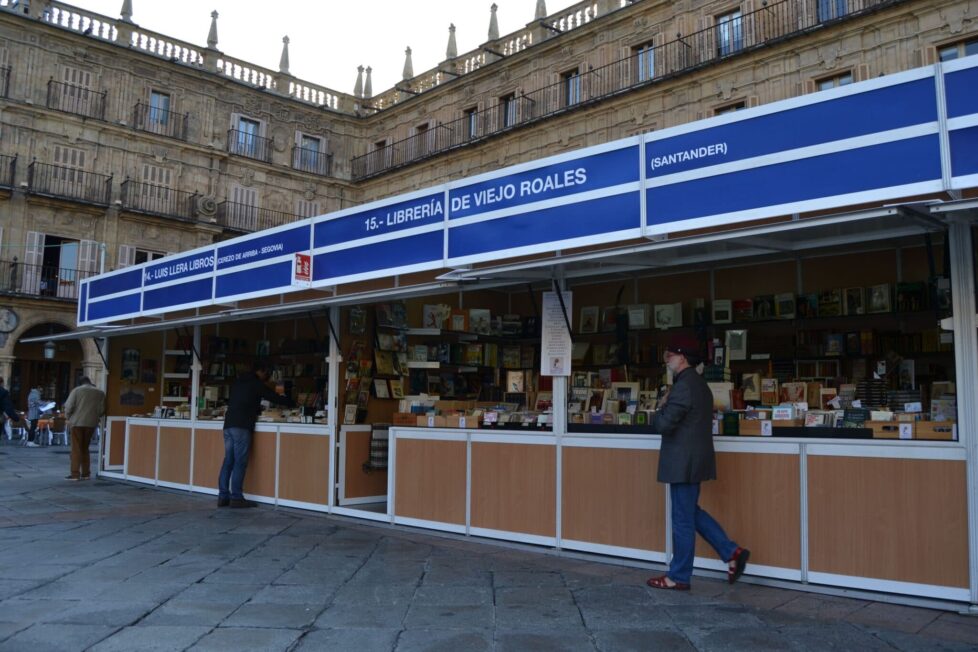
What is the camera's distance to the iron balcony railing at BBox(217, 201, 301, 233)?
103 ft

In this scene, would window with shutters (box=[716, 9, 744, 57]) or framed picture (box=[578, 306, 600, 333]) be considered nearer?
framed picture (box=[578, 306, 600, 333])

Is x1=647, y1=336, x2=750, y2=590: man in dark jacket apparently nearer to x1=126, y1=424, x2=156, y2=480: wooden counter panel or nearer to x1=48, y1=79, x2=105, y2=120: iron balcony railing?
x1=126, y1=424, x2=156, y2=480: wooden counter panel

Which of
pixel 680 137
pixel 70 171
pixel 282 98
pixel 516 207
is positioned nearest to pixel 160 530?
pixel 516 207

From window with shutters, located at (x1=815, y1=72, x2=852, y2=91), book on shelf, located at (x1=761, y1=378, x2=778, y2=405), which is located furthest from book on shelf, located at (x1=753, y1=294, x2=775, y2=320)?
window with shutters, located at (x1=815, y1=72, x2=852, y2=91)

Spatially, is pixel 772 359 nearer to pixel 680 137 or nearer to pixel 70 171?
pixel 680 137

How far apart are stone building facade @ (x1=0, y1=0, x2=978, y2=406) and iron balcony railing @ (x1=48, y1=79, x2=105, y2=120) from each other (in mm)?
62

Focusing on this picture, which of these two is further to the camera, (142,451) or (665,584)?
(142,451)

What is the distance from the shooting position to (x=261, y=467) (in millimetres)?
9375

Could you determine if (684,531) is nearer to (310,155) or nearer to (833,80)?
(833,80)

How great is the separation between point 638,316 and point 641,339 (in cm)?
31

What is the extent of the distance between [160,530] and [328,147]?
1163 inches

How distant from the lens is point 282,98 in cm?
3347

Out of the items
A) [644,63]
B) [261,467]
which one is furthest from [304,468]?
[644,63]

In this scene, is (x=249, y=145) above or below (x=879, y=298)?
above
